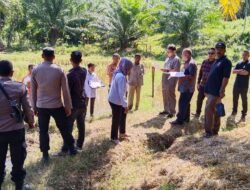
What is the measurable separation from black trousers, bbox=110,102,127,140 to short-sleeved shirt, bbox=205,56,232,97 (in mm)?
1556

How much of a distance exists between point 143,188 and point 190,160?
34.7 inches

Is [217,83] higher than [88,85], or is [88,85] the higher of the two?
[217,83]

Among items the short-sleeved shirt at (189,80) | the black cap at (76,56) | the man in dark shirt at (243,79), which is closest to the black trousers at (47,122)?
the black cap at (76,56)

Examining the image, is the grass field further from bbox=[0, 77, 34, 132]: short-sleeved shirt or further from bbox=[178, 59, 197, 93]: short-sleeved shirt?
bbox=[0, 77, 34, 132]: short-sleeved shirt

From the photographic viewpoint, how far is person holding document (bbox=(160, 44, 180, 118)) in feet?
30.8

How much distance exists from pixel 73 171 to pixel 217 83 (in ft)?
9.14

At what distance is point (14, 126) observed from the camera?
5.57 m

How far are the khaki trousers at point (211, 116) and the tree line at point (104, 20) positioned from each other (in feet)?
64.4

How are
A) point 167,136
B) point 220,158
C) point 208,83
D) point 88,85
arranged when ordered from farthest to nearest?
point 88,85
point 167,136
point 208,83
point 220,158

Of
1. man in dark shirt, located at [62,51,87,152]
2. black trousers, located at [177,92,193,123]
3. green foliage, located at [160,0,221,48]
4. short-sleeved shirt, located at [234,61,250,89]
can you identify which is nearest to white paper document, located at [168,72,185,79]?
black trousers, located at [177,92,193,123]

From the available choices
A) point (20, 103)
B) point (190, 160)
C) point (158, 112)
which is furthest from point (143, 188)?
point (158, 112)

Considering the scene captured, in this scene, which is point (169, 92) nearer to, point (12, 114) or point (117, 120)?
point (117, 120)

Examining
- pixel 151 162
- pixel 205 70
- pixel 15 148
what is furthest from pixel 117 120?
pixel 205 70

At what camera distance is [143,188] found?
240 inches
